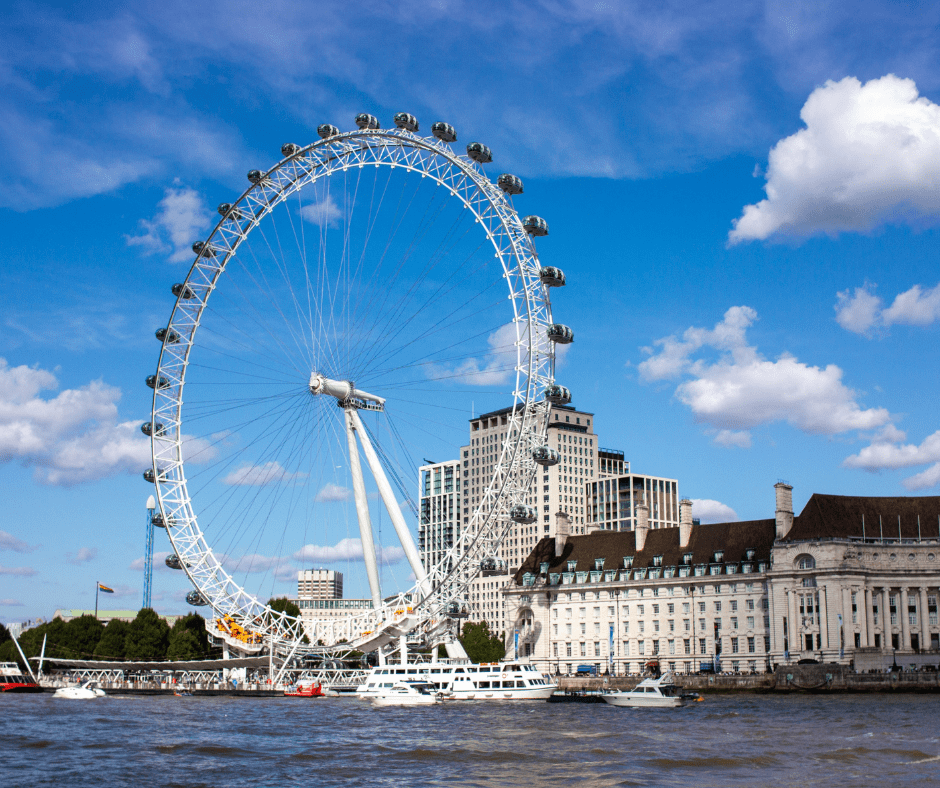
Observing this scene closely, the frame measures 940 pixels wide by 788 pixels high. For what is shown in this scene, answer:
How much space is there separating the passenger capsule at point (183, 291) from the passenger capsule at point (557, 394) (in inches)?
1367

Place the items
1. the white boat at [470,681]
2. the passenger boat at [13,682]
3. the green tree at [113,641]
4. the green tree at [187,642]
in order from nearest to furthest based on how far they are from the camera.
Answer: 1. the white boat at [470,681]
2. the passenger boat at [13,682]
3. the green tree at [187,642]
4. the green tree at [113,641]

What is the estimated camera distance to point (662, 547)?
12988 centimetres

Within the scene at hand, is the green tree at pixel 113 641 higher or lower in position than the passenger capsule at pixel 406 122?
lower

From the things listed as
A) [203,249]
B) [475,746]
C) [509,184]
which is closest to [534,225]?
[509,184]

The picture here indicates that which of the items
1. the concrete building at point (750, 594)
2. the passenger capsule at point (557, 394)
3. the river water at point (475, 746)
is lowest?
the river water at point (475, 746)

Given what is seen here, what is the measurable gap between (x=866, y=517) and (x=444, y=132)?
6413 cm

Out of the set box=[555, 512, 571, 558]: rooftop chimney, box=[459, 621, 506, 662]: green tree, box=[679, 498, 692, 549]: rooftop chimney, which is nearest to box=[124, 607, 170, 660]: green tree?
box=[459, 621, 506, 662]: green tree

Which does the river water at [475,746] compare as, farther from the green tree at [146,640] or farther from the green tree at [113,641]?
the green tree at [113,641]

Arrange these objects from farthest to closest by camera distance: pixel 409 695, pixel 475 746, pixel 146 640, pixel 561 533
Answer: pixel 561 533 → pixel 146 640 → pixel 409 695 → pixel 475 746

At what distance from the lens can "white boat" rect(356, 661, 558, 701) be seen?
8625cm

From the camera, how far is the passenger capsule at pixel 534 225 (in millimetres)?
87312

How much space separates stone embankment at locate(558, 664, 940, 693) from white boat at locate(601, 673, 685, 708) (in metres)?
19.4

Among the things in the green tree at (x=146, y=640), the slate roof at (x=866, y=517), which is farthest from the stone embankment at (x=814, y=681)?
the green tree at (x=146, y=640)

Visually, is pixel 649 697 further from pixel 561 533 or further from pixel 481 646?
pixel 481 646
